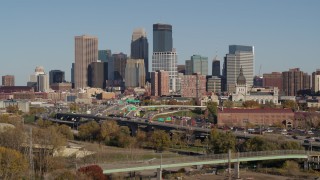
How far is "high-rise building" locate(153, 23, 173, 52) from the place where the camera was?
648 feet

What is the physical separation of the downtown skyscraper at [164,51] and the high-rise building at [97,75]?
1547 cm

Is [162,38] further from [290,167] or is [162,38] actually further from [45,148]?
[290,167]

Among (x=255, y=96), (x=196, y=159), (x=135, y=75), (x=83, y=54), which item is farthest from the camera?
(x=83, y=54)

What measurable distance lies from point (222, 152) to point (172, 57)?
146545 millimetres

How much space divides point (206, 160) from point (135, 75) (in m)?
150

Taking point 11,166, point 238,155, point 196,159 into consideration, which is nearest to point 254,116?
point 238,155

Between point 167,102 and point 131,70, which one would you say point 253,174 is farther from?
point 131,70

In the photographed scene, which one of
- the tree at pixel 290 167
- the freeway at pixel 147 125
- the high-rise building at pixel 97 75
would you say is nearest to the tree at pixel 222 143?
Answer: the tree at pixel 290 167

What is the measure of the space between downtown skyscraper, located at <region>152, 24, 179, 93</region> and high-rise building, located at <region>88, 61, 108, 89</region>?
1547 cm

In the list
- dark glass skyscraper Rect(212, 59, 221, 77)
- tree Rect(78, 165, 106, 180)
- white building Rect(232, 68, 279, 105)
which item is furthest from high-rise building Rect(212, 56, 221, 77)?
tree Rect(78, 165, 106, 180)

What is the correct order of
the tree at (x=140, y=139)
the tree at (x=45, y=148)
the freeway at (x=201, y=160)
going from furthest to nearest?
the tree at (x=140, y=139)
the tree at (x=45, y=148)
the freeway at (x=201, y=160)

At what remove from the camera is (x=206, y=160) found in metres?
34.2

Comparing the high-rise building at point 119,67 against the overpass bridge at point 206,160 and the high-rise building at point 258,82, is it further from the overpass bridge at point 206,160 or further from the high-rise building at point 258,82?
the overpass bridge at point 206,160

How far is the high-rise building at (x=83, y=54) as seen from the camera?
18400 centimetres
